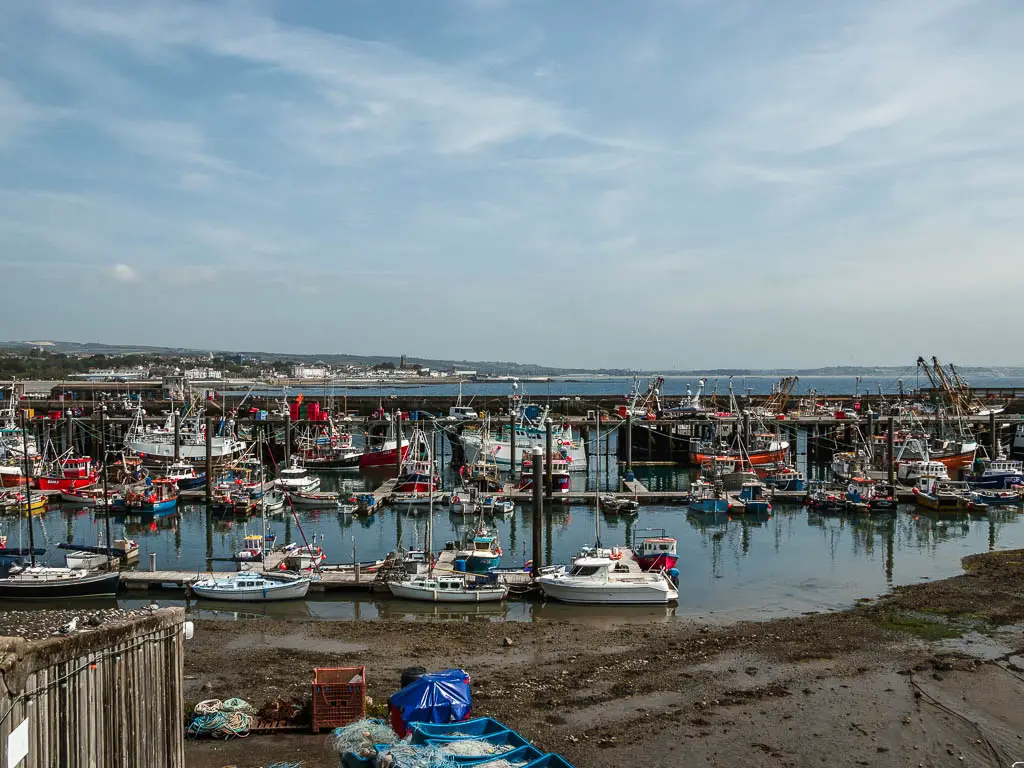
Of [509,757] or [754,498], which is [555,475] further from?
[509,757]

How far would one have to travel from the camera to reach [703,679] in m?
18.8

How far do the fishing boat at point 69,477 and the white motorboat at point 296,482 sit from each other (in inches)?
428

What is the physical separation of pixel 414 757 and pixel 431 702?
2.47 metres

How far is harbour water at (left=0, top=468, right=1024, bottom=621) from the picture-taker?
26484 millimetres

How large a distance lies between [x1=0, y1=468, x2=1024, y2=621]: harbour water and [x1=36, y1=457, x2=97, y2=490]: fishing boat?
290cm

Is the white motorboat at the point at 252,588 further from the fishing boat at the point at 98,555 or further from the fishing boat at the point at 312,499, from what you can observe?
the fishing boat at the point at 312,499

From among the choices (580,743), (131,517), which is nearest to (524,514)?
(131,517)

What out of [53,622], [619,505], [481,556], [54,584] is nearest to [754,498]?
[619,505]

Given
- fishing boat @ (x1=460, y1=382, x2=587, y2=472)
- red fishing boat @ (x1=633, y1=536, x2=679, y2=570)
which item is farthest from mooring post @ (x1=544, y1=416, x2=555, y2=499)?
red fishing boat @ (x1=633, y1=536, x2=679, y2=570)

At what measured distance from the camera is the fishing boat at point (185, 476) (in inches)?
1966

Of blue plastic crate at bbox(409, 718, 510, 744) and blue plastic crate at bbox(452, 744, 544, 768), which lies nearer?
blue plastic crate at bbox(452, 744, 544, 768)

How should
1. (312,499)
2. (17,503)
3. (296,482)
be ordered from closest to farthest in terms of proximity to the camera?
(17,503), (312,499), (296,482)

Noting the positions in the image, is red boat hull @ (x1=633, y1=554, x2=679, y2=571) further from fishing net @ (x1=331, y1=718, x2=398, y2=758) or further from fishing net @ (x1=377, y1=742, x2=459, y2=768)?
fishing net @ (x1=377, y1=742, x2=459, y2=768)

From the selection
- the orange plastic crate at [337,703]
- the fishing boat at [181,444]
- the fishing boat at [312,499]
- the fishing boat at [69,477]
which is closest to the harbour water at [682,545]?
the fishing boat at [312,499]
